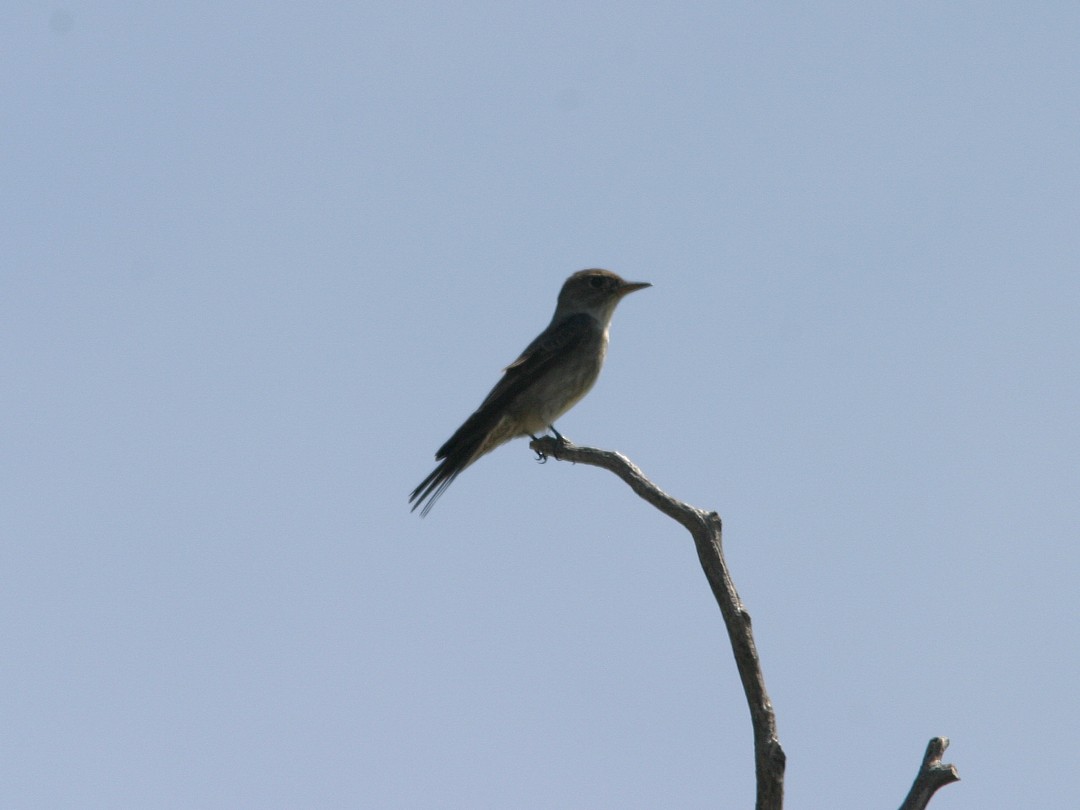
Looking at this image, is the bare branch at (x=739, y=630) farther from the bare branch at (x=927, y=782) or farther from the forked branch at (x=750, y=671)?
the bare branch at (x=927, y=782)

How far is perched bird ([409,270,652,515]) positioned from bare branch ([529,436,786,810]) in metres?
2.94

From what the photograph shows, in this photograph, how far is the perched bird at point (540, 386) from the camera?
36.2 feet

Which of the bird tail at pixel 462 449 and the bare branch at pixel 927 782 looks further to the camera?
the bird tail at pixel 462 449

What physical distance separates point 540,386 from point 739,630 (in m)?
4.96

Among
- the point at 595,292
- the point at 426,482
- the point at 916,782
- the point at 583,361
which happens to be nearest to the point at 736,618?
the point at 916,782

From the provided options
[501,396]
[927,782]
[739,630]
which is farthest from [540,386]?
[927,782]

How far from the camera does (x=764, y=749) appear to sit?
6555 mm

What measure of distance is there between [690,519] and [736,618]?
2.22 ft

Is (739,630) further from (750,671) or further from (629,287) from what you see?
(629,287)

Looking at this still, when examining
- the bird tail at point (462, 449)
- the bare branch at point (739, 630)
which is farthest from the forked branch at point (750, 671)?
the bird tail at point (462, 449)

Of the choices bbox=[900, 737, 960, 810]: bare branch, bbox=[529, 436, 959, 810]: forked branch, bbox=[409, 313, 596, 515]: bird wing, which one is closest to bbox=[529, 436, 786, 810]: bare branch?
bbox=[529, 436, 959, 810]: forked branch

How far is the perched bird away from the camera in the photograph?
1102 centimetres

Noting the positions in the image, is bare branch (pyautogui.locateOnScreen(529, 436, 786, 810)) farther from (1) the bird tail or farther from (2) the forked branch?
(1) the bird tail

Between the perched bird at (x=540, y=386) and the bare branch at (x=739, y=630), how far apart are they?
9.65 ft
